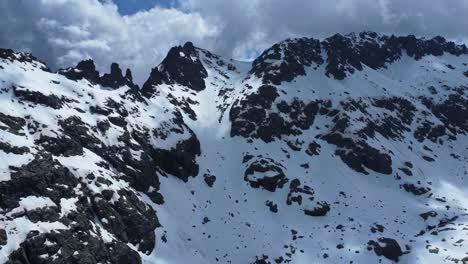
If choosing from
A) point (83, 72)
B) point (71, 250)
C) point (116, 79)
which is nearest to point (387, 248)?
point (71, 250)

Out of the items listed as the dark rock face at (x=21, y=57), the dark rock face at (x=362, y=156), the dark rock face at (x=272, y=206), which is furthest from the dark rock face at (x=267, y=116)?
the dark rock face at (x=21, y=57)

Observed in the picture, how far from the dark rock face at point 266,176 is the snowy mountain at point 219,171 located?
34 cm

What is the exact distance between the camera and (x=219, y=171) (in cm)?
14188

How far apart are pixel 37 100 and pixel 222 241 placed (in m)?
49.5

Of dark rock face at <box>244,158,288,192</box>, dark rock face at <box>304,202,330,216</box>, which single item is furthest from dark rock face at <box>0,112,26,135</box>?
dark rock face at <box>304,202,330,216</box>

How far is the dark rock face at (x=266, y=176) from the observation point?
13700 centimetres

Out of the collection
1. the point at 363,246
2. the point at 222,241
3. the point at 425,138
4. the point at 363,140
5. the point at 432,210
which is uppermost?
the point at 425,138

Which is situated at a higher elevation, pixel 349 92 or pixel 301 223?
pixel 349 92

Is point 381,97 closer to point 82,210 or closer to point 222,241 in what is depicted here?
point 222,241

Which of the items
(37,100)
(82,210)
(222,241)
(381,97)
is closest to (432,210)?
(222,241)

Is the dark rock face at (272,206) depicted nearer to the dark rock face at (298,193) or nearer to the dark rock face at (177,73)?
the dark rock face at (298,193)

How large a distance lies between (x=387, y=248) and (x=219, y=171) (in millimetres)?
46996

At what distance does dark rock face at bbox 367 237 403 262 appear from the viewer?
4510 inches

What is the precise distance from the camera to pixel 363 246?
11612 centimetres
